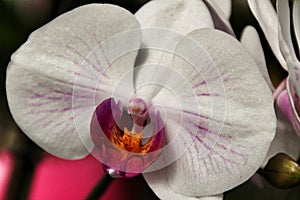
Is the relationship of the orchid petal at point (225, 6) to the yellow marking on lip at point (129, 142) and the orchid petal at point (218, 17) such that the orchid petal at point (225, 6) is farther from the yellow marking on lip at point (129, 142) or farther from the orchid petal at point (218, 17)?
the yellow marking on lip at point (129, 142)

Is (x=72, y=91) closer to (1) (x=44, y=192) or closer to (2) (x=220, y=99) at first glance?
(2) (x=220, y=99)

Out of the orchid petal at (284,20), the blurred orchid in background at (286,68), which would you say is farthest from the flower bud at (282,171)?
the orchid petal at (284,20)

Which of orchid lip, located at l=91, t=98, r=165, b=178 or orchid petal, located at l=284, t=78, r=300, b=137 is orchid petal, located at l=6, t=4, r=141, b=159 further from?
orchid petal, located at l=284, t=78, r=300, b=137

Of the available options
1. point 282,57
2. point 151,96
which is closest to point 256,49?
point 282,57

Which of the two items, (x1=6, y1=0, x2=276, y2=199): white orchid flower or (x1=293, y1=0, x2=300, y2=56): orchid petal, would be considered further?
(x1=293, y1=0, x2=300, y2=56): orchid petal

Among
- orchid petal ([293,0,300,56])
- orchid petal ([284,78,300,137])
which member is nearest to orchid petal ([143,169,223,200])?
orchid petal ([284,78,300,137])
